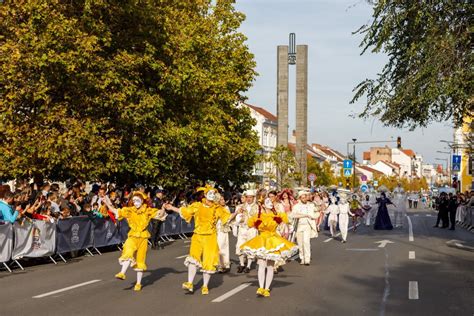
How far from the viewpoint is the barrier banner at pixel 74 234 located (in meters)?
19.5

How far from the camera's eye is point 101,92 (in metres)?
25.3

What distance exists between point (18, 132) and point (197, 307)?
14.1 metres

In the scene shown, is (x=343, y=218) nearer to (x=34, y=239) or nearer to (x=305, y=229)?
(x=305, y=229)

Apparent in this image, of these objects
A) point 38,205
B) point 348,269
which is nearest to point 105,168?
point 38,205

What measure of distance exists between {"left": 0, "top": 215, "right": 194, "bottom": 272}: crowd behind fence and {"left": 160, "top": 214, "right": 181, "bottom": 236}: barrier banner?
369 cm

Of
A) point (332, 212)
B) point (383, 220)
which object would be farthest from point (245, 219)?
point (383, 220)

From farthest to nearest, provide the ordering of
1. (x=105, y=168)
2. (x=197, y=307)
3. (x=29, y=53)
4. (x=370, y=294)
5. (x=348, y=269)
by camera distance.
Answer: (x=105, y=168)
(x=29, y=53)
(x=348, y=269)
(x=370, y=294)
(x=197, y=307)

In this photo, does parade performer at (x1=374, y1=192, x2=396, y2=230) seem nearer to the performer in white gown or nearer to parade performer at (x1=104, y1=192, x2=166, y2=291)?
the performer in white gown

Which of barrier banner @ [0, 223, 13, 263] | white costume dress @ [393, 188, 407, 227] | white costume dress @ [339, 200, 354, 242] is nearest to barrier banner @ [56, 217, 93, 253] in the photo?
barrier banner @ [0, 223, 13, 263]

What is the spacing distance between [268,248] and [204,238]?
1023 mm

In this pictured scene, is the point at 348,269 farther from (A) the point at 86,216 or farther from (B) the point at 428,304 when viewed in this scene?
(A) the point at 86,216

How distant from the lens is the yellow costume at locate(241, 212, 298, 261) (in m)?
12.9

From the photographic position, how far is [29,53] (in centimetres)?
2300

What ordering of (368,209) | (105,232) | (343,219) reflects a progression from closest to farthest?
(105,232)
(343,219)
(368,209)
